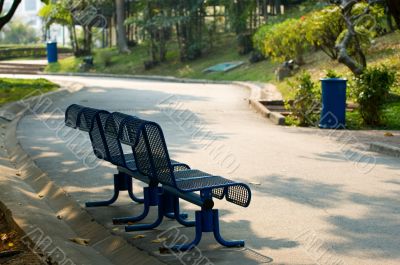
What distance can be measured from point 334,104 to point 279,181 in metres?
6.52

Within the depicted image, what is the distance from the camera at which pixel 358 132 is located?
16344 mm

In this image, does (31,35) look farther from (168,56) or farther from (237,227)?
(237,227)

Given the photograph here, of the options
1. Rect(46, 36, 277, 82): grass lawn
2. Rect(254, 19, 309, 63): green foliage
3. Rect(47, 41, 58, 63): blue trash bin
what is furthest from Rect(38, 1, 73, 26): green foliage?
Rect(254, 19, 309, 63): green foliage

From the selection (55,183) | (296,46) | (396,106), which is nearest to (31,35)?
(296,46)

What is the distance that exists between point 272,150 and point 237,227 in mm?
5650

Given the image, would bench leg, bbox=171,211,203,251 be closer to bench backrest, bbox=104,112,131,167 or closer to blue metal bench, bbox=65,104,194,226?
blue metal bench, bbox=65,104,194,226

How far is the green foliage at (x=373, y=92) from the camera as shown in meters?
17.1

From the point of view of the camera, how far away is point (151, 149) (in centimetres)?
770

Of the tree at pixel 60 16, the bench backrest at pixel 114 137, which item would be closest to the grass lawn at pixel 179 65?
the tree at pixel 60 16

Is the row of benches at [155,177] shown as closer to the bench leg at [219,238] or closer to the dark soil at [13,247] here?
the bench leg at [219,238]

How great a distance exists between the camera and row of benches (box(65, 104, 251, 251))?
A: 735 cm

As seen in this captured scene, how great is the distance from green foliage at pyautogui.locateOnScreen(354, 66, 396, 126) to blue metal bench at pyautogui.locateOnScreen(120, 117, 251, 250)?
376 inches

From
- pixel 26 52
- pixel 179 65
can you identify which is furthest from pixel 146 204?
pixel 26 52

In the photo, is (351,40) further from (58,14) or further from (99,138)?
(58,14)
